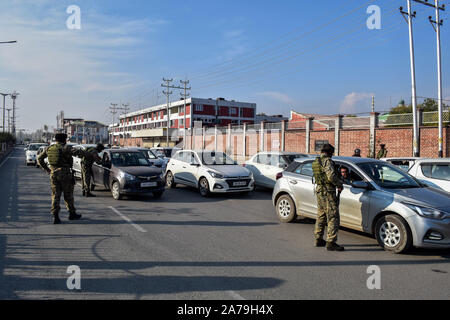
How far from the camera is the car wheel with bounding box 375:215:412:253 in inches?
223

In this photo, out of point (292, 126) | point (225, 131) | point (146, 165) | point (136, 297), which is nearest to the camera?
point (136, 297)

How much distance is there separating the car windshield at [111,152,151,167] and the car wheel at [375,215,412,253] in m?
8.17

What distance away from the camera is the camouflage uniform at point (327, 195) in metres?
5.87


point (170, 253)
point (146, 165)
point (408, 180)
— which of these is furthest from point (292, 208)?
point (146, 165)

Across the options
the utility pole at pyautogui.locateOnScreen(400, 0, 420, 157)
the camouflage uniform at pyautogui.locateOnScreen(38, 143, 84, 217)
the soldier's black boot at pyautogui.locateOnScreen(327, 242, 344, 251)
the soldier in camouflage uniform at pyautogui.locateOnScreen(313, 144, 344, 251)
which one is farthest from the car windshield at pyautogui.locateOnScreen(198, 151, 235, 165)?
the utility pole at pyautogui.locateOnScreen(400, 0, 420, 157)

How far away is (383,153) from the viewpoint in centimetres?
1405

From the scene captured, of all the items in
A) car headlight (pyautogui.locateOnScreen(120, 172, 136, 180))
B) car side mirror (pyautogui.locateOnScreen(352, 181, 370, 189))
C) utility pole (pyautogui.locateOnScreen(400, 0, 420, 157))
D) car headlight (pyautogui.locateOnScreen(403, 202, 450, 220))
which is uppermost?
utility pole (pyautogui.locateOnScreen(400, 0, 420, 157))

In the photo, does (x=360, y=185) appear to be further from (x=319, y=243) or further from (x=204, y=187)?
(x=204, y=187)

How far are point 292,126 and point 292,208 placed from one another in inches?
834

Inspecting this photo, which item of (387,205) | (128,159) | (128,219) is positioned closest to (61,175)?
(128,219)

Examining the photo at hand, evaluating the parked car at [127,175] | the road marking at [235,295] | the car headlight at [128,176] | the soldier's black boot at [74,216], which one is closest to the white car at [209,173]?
the parked car at [127,175]

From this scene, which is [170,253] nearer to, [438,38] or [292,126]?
[438,38]

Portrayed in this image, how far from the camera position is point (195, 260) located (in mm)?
5285

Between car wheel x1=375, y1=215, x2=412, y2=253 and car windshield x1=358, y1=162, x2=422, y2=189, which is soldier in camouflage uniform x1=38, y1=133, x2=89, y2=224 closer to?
car windshield x1=358, y1=162, x2=422, y2=189
